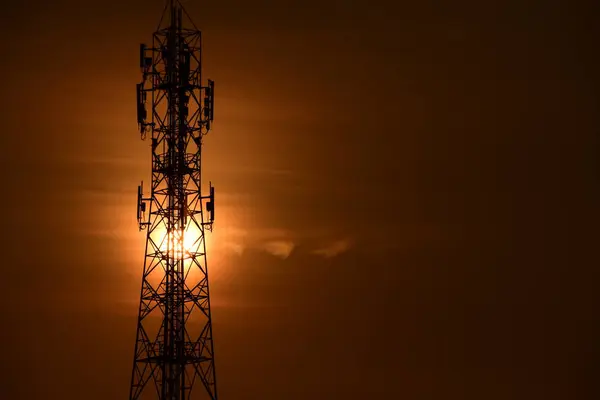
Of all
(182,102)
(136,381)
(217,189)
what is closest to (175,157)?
(182,102)

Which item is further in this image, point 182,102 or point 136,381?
point 136,381

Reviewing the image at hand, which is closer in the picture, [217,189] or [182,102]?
[182,102]

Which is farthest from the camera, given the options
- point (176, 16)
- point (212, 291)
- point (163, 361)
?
point (212, 291)

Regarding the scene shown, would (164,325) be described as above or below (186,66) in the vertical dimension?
below

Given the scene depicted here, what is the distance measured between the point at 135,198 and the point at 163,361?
17.4 feet

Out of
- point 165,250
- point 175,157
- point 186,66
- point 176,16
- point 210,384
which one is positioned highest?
point 176,16

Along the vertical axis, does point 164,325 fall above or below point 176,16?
below

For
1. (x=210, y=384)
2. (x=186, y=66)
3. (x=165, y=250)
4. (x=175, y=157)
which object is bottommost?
(x=210, y=384)

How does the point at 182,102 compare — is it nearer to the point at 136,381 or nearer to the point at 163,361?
the point at 163,361

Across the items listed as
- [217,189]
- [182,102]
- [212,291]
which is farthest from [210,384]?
[182,102]

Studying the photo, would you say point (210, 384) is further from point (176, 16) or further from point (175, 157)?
point (176, 16)

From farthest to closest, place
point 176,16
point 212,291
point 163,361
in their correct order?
point 212,291
point 176,16
point 163,361

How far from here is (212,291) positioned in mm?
25875

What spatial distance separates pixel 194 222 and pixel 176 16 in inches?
228
